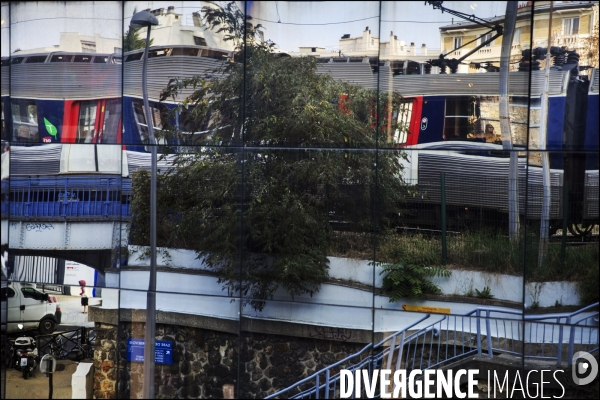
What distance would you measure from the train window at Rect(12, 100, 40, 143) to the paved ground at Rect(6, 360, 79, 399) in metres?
3.03

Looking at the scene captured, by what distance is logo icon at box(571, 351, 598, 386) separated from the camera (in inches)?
328

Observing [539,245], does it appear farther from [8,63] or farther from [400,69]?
[8,63]

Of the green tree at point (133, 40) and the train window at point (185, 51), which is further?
the green tree at point (133, 40)

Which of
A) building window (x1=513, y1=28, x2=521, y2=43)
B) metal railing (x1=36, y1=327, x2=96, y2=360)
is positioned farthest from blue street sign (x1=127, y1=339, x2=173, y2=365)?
building window (x1=513, y1=28, x2=521, y2=43)

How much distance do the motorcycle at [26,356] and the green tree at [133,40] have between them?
4.11 m

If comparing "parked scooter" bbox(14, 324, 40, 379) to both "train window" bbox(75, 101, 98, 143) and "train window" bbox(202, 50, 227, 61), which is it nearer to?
"train window" bbox(75, 101, 98, 143)

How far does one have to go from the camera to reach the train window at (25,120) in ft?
32.5

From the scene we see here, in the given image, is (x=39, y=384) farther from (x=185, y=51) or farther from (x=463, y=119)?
(x=463, y=119)

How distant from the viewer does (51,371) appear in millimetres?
9719

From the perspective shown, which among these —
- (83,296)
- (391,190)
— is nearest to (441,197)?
(391,190)

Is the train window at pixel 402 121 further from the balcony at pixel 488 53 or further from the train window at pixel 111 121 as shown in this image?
the train window at pixel 111 121

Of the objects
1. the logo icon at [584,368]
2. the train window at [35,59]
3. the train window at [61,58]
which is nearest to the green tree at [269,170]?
the train window at [61,58]

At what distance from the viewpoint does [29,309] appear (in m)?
9.94

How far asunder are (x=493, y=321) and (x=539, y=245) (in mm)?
1026
